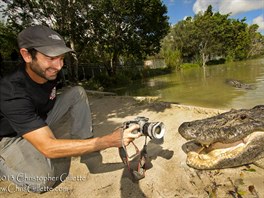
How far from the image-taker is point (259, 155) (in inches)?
113

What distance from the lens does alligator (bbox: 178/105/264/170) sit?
2.74 meters

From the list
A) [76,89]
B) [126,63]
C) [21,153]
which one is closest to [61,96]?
[76,89]

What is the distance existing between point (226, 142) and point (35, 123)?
196 centimetres

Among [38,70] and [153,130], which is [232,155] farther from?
[38,70]

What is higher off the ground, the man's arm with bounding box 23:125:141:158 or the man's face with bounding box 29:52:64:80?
the man's face with bounding box 29:52:64:80

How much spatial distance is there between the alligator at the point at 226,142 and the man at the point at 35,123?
106cm

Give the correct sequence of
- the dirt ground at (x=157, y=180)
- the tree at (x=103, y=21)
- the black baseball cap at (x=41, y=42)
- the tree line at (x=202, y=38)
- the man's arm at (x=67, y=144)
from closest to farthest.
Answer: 1. the man's arm at (x=67, y=144)
2. the black baseball cap at (x=41, y=42)
3. the dirt ground at (x=157, y=180)
4. the tree at (x=103, y=21)
5. the tree line at (x=202, y=38)

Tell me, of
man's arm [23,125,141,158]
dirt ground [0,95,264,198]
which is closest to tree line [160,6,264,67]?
dirt ground [0,95,264,198]

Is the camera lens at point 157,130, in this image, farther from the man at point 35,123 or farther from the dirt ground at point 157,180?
the dirt ground at point 157,180

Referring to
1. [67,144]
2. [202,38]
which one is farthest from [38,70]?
[202,38]

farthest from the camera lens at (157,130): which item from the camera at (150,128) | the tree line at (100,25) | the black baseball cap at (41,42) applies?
the tree line at (100,25)

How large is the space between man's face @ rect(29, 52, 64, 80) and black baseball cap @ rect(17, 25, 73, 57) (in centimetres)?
6

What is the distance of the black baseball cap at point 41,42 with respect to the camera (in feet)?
7.20

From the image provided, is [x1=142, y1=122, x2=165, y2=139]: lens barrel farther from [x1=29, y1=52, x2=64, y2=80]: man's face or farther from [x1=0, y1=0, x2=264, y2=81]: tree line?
[x1=0, y1=0, x2=264, y2=81]: tree line
